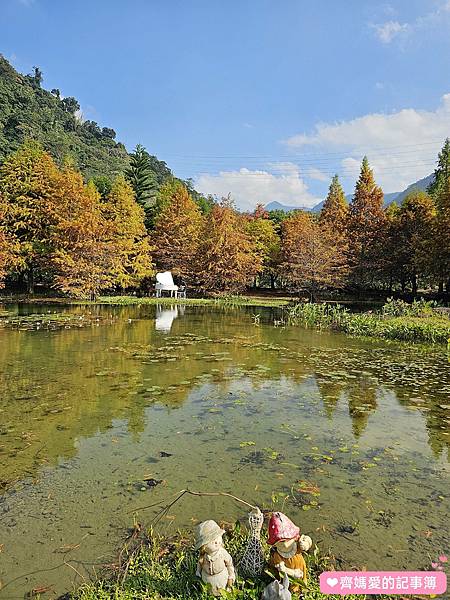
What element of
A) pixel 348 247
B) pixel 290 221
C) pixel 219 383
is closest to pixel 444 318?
pixel 219 383

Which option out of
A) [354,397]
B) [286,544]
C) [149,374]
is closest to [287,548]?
[286,544]

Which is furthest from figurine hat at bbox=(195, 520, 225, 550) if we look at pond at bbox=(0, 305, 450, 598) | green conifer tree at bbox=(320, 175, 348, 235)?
green conifer tree at bbox=(320, 175, 348, 235)

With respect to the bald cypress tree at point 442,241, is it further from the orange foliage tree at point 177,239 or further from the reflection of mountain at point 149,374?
the orange foliage tree at point 177,239

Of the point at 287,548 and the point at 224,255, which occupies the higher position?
the point at 224,255

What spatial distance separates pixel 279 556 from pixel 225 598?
0.36m

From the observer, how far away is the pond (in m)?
3.00

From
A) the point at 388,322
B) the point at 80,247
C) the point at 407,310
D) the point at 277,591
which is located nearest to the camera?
the point at 277,591

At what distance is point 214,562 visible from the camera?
2.32 meters

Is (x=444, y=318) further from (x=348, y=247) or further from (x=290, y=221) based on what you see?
(x=290, y=221)

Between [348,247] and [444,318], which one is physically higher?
[348,247]

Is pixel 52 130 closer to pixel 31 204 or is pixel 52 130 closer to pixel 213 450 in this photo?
pixel 31 204

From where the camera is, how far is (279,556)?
2408 millimetres

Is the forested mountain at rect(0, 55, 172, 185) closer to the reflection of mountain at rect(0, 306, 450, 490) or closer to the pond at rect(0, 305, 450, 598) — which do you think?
the reflection of mountain at rect(0, 306, 450, 490)

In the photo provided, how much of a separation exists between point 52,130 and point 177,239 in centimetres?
4863
